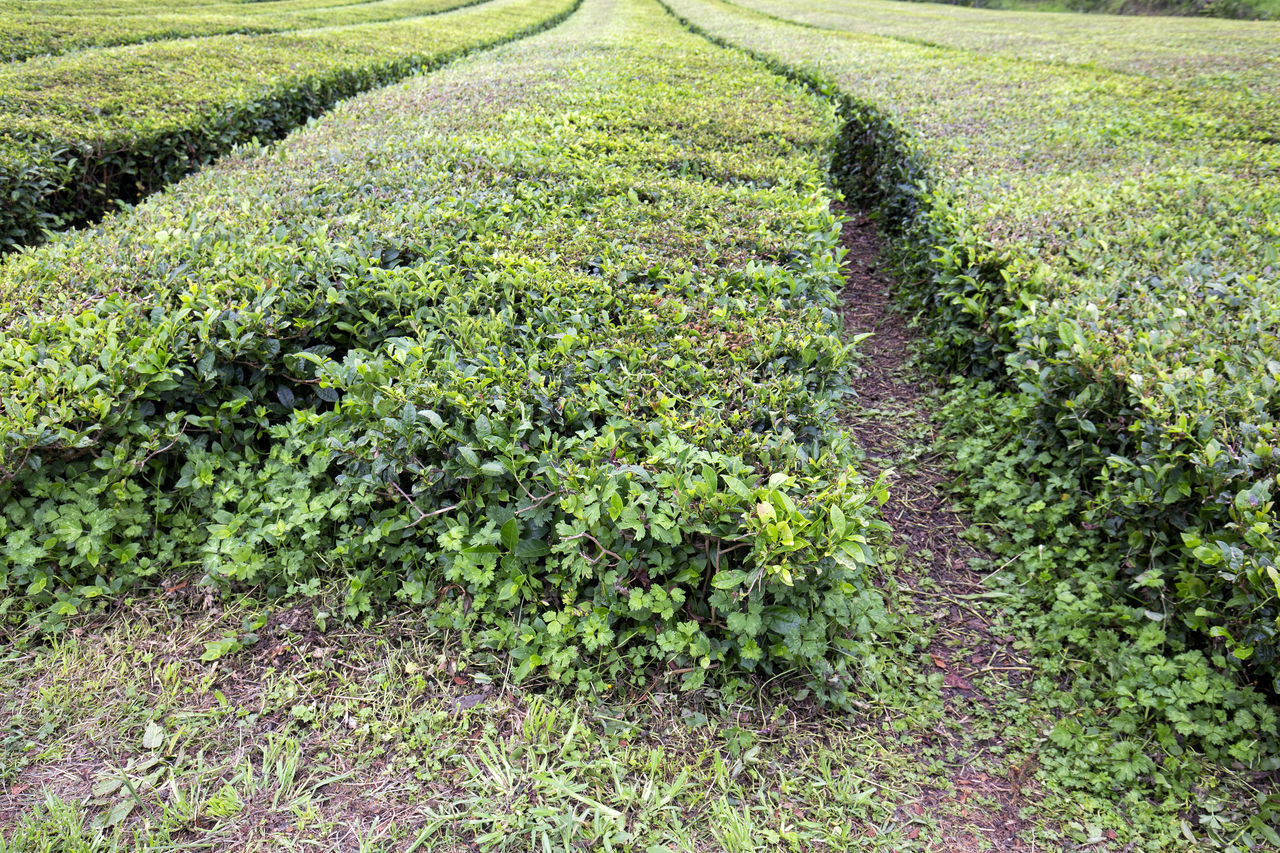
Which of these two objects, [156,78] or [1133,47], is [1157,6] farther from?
[156,78]

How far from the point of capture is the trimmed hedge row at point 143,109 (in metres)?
5.53

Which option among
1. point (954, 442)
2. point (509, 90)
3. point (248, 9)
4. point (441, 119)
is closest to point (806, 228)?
point (954, 442)

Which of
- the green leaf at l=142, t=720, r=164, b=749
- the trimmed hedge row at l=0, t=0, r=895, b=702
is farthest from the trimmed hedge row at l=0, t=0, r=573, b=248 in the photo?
the green leaf at l=142, t=720, r=164, b=749

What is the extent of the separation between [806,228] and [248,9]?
71.5 ft

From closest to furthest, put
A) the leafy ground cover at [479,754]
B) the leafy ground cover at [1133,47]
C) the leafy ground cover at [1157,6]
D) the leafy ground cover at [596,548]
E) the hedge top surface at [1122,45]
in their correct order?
the leafy ground cover at [479,754], the leafy ground cover at [596,548], the leafy ground cover at [1133,47], the hedge top surface at [1122,45], the leafy ground cover at [1157,6]

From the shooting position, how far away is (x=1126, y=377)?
2.77 m

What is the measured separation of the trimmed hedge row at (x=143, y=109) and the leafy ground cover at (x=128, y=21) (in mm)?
2574

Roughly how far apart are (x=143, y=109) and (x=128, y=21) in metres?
Answer: 9.48

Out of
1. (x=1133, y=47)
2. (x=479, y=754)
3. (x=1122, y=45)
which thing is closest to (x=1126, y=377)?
(x=479, y=754)

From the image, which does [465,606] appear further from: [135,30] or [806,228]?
[135,30]

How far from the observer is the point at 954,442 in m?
3.80

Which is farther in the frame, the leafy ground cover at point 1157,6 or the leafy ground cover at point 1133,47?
the leafy ground cover at point 1157,6

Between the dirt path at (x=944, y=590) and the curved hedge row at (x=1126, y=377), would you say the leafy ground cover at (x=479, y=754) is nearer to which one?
the dirt path at (x=944, y=590)

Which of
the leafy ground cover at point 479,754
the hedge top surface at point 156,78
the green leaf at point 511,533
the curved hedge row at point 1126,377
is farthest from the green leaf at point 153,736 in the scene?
the hedge top surface at point 156,78
